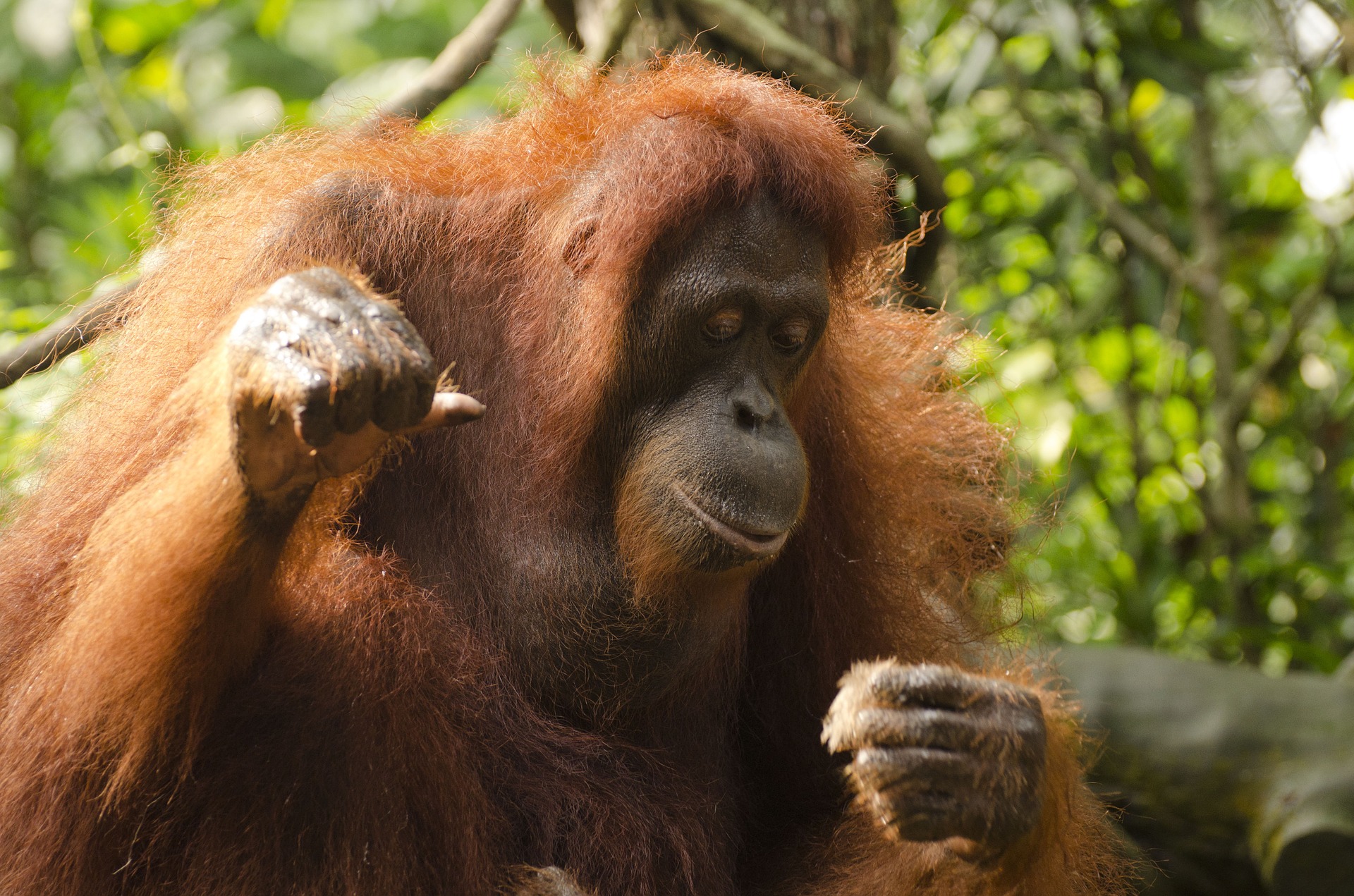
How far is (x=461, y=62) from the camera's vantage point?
3.08 metres

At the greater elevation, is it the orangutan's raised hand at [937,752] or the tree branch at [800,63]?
the tree branch at [800,63]

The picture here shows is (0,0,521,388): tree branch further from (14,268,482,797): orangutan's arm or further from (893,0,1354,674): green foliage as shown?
(893,0,1354,674): green foliage

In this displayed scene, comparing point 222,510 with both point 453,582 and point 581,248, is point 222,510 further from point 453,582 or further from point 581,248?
point 581,248

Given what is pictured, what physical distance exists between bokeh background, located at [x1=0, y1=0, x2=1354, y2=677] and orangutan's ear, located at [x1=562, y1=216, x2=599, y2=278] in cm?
158

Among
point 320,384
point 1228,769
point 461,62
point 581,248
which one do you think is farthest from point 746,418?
point 1228,769

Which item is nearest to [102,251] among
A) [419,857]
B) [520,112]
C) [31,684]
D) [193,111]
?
[193,111]

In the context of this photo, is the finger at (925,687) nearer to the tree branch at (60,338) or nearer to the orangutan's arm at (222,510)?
the orangutan's arm at (222,510)

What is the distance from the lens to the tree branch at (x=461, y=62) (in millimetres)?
3031

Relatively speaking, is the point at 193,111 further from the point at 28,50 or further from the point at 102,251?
the point at 102,251

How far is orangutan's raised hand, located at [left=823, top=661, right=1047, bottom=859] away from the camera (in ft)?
5.46

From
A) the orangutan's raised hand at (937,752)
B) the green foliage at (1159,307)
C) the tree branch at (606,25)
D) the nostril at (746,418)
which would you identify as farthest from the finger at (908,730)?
the green foliage at (1159,307)

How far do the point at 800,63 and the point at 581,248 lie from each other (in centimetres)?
119

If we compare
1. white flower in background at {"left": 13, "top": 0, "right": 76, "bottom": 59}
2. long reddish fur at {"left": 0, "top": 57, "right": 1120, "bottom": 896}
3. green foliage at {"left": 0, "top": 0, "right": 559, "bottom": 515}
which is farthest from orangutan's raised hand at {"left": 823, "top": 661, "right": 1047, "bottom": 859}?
white flower in background at {"left": 13, "top": 0, "right": 76, "bottom": 59}

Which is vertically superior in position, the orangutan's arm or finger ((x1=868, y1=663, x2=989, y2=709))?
the orangutan's arm
